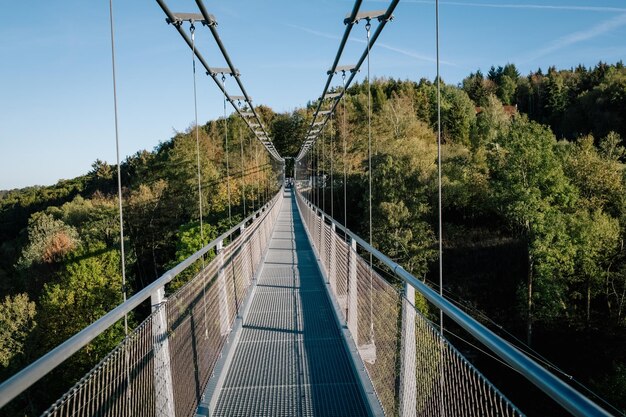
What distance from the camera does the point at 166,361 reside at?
6.46ft

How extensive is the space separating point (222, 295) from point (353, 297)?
1.02 meters

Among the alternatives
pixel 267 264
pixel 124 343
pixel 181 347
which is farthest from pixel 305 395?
pixel 267 264

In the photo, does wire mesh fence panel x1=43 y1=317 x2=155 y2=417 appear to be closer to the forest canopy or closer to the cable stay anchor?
the cable stay anchor

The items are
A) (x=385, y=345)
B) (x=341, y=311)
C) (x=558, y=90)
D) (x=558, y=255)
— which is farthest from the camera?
(x=558, y=90)

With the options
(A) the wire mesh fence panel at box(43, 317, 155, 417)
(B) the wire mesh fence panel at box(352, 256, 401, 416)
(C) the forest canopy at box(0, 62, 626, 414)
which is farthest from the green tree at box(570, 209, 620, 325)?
(A) the wire mesh fence panel at box(43, 317, 155, 417)

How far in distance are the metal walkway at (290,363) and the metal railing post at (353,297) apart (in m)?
0.16

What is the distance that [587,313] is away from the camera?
2075 cm

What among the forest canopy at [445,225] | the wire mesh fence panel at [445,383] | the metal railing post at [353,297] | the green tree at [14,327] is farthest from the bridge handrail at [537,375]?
the green tree at [14,327]

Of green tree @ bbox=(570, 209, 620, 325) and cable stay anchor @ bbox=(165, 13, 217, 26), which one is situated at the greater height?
cable stay anchor @ bbox=(165, 13, 217, 26)

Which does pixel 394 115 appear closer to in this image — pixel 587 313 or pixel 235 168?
pixel 235 168

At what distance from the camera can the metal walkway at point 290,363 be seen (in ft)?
8.64

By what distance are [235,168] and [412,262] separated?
617 inches

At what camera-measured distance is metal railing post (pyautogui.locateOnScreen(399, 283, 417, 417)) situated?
2020 millimetres

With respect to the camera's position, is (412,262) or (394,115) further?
(394,115)
